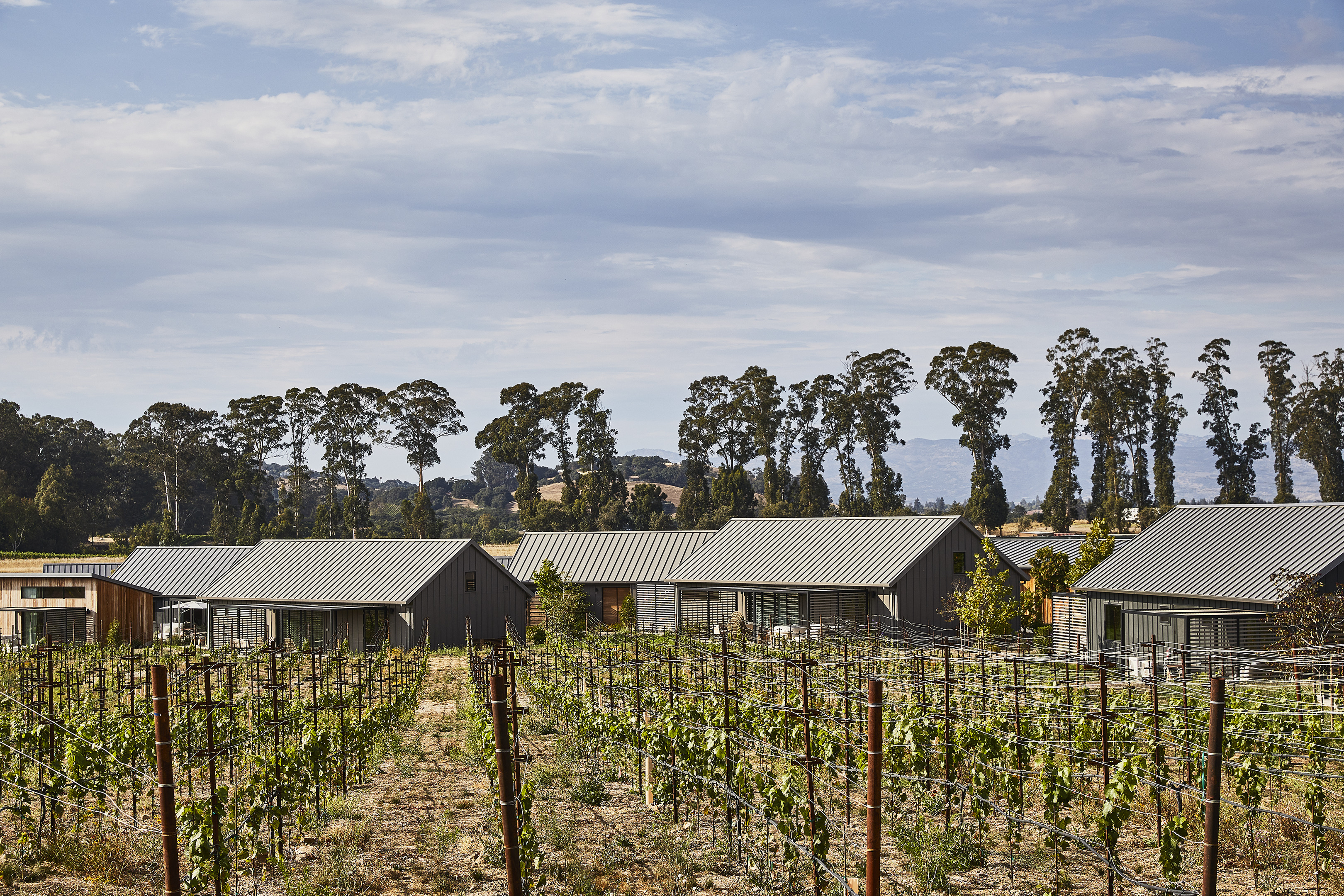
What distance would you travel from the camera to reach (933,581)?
1474 inches

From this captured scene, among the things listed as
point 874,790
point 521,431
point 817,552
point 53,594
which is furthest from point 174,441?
point 874,790

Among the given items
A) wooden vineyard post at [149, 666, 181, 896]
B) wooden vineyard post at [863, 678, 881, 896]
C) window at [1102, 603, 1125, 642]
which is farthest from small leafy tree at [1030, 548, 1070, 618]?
wooden vineyard post at [149, 666, 181, 896]

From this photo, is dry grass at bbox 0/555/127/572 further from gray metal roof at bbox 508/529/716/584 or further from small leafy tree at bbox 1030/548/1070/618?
small leafy tree at bbox 1030/548/1070/618

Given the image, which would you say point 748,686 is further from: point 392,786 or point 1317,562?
point 1317,562

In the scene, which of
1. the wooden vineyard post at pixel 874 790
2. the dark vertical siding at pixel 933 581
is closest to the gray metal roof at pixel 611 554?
the dark vertical siding at pixel 933 581

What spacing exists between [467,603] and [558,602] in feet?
10.6

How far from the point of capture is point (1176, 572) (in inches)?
1209

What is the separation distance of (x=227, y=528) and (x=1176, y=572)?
61984mm

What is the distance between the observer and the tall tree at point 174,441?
258 ft

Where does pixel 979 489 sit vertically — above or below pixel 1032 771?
above

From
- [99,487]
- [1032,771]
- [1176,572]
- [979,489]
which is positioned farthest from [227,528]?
[1032,771]

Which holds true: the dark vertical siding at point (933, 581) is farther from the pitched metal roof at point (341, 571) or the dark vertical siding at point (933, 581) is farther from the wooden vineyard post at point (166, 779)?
the wooden vineyard post at point (166, 779)

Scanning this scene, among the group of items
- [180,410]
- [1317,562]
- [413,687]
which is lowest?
[413,687]

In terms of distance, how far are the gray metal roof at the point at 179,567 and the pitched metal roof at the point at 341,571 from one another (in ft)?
10.2
